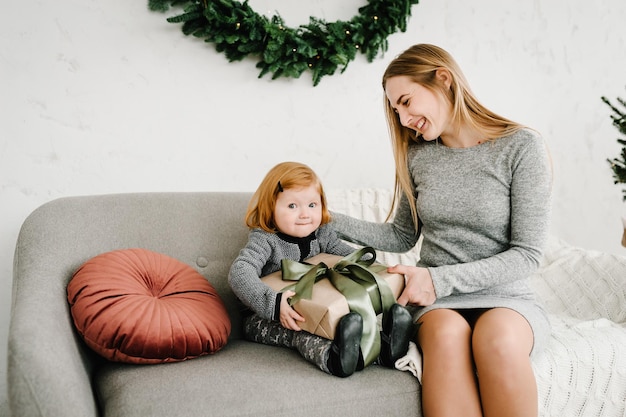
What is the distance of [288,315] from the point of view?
123cm

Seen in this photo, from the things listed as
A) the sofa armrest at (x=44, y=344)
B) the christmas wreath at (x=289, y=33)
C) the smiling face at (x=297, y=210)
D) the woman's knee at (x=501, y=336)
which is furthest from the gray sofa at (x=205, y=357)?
the christmas wreath at (x=289, y=33)

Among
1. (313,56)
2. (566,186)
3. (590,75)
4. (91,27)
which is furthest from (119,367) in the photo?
(590,75)

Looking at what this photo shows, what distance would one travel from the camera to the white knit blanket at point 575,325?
1.22 meters

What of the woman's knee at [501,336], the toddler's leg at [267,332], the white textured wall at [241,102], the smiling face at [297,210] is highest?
the white textured wall at [241,102]

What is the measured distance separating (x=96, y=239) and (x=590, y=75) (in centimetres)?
238

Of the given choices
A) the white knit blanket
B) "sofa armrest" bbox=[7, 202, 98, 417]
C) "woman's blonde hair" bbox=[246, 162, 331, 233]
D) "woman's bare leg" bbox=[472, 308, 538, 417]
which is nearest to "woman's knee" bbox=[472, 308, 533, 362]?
"woman's bare leg" bbox=[472, 308, 538, 417]

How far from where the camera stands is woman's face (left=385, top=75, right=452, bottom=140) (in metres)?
1.38

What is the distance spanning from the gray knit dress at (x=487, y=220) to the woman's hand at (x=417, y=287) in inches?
0.7

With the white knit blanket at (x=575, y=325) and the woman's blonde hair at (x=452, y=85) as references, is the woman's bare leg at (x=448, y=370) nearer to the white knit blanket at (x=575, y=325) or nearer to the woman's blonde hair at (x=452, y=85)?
the white knit blanket at (x=575, y=325)

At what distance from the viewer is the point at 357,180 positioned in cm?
220

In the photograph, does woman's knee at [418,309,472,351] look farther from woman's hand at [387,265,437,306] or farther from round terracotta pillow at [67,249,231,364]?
round terracotta pillow at [67,249,231,364]

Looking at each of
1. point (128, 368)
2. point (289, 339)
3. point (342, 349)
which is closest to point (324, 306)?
point (342, 349)

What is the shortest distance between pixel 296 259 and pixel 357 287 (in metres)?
0.32

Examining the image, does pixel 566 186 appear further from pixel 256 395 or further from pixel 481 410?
pixel 256 395
